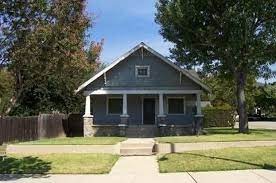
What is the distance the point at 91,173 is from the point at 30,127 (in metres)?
Answer: 14.2

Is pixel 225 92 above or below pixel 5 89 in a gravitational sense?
above

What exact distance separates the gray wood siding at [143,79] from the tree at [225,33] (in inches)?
91.3

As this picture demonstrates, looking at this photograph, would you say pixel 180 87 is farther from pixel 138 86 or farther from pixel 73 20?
pixel 73 20

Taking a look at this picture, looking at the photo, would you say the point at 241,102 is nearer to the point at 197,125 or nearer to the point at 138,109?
the point at 197,125

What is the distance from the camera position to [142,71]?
34.8m

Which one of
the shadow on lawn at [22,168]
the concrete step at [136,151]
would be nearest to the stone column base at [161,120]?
the concrete step at [136,151]

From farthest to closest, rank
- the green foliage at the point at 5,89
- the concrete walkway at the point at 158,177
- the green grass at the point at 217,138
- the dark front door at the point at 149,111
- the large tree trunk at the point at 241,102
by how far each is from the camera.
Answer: the green foliage at the point at 5,89, the dark front door at the point at 149,111, the large tree trunk at the point at 241,102, the green grass at the point at 217,138, the concrete walkway at the point at 158,177

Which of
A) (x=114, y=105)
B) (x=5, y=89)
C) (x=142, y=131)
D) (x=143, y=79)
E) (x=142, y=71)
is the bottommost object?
(x=142, y=131)

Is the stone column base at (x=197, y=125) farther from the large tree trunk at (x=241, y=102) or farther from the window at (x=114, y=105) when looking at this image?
the window at (x=114, y=105)

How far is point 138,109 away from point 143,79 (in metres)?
2.48

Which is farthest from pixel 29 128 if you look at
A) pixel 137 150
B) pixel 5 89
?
pixel 5 89

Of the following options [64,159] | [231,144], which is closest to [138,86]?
[231,144]

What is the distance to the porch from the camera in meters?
33.8

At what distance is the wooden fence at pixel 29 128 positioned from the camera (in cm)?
2705
